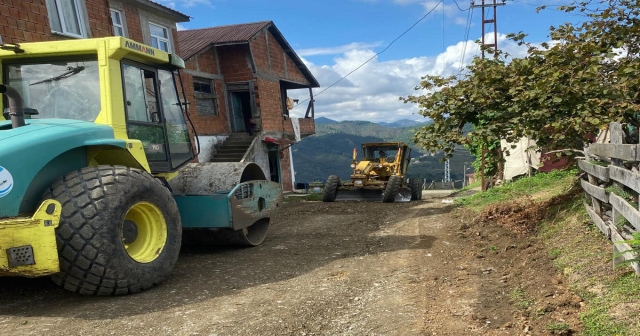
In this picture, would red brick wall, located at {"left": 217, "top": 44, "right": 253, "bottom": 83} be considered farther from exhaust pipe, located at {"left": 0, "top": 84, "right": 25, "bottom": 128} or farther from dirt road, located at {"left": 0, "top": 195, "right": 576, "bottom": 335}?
exhaust pipe, located at {"left": 0, "top": 84, "right": 25, "bottom": 128}

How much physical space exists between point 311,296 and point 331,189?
32.9 ft

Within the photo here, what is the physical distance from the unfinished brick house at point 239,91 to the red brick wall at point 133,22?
109 inches

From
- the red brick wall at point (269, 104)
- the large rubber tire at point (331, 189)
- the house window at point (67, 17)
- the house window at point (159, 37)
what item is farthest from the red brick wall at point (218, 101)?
the large rubber tire at point (331, 189)

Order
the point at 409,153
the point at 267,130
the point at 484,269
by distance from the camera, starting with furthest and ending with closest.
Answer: the point at 267,130 → the point at 409,153 → the point at 484,269

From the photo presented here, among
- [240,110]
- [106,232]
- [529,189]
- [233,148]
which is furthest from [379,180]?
[106,232]

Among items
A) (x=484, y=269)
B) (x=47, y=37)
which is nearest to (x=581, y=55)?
(x=484, y=269)

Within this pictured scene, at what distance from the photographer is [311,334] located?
3.22 m

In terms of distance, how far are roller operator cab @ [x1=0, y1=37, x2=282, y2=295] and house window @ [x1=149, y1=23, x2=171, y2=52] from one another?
10.6 meters

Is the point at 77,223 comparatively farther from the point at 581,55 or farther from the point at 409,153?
the point at 409,153

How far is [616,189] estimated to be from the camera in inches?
183

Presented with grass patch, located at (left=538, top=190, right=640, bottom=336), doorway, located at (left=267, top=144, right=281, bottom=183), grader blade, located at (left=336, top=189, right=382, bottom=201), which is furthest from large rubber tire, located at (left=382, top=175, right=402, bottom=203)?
doorway, located at (left=267, top=144, right=281, bottom=183)

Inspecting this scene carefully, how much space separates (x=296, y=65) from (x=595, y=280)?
21.4 meters

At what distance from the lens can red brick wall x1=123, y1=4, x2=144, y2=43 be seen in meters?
13.9

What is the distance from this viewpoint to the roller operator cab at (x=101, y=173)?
352cm
